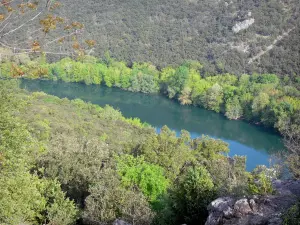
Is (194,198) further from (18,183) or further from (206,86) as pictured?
(206,86)

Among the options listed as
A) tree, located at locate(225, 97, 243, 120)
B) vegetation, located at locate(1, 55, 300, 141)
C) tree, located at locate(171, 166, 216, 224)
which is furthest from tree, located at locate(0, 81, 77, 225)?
tree, located at locate(225, 97, 243, 120)

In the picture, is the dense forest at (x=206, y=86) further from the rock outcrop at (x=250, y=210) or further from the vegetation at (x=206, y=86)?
the rock outcrop at (x=250, y=210)

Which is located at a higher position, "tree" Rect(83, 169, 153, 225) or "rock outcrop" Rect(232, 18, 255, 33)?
"tree" Rect(83, 169, 153, 225)

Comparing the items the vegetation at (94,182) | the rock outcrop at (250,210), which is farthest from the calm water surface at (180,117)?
the rock outcrop at (250,210)

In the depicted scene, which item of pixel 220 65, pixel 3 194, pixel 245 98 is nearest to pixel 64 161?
pixel 3 194

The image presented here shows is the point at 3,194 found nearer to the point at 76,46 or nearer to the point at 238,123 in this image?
the point at 76,46

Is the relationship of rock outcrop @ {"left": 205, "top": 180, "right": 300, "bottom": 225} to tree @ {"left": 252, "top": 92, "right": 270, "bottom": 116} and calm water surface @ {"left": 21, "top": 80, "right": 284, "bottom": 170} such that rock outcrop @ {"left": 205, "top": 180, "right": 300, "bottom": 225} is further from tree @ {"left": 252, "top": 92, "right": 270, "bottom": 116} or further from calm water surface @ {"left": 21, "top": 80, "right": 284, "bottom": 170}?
tree @ {"left": 252, "top": 92, "right": 270, "bottom": 116}
